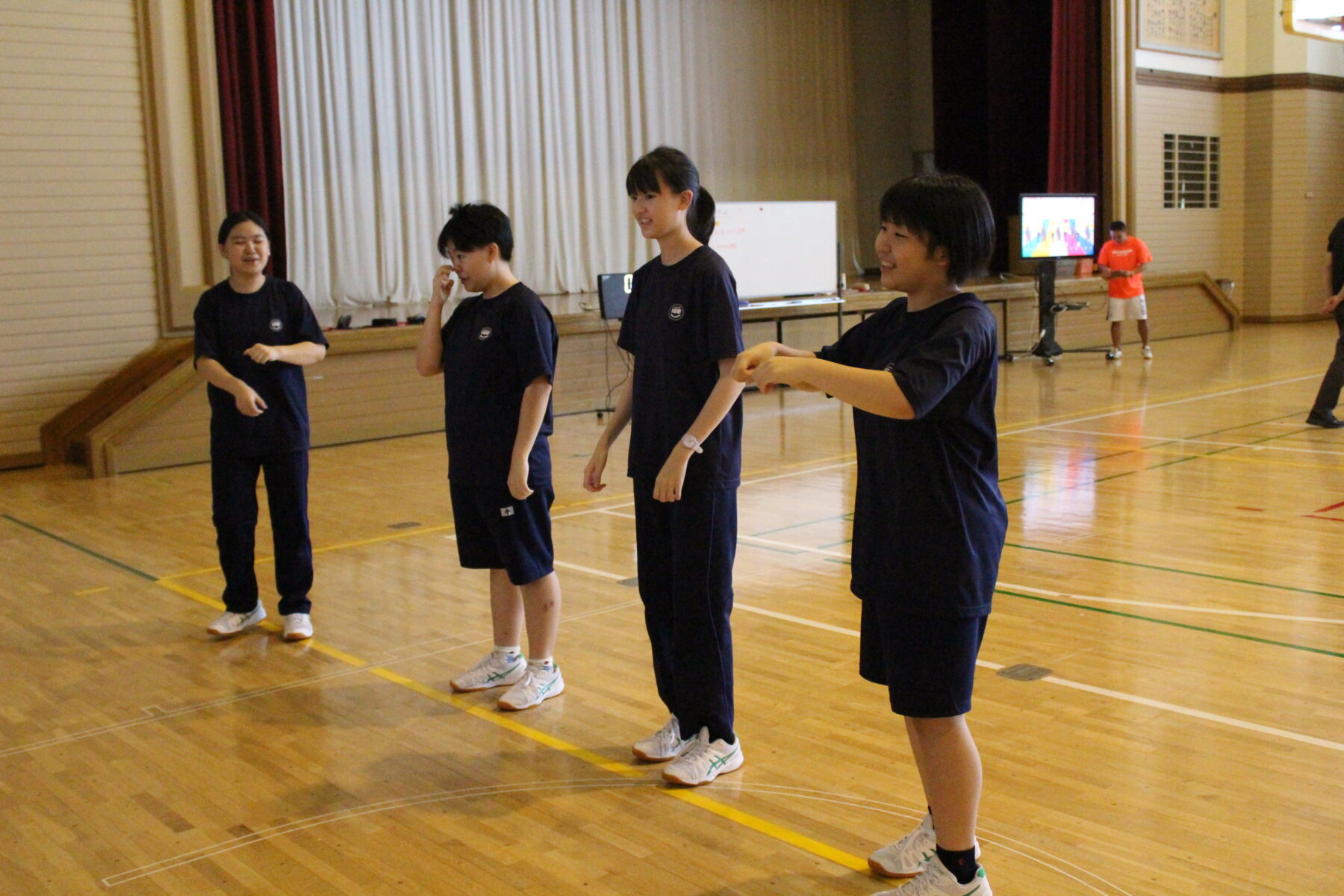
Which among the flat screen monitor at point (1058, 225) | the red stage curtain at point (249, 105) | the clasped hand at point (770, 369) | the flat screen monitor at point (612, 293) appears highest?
the red stage curtain at point (249, 105)

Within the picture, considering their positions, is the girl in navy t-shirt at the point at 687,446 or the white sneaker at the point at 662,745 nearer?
the girl in navy t-shirt at the point at 687,446

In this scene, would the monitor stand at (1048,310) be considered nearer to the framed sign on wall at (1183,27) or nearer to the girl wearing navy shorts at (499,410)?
the framed sign on wall at (1183,27)

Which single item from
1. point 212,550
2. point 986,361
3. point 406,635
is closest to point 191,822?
point 406,635

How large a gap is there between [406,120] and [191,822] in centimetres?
979

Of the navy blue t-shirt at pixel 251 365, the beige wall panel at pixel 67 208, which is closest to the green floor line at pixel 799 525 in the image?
the navy blue t-shirt at pixel 251 365

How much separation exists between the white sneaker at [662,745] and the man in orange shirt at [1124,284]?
10742mm

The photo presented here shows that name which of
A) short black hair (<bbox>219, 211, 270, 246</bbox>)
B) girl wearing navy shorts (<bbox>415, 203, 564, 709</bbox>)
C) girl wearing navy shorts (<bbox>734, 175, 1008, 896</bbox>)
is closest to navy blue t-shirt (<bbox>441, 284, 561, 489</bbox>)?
girl wearing navy shorts (<bbox>415, 203, 564, 709</bbox>)

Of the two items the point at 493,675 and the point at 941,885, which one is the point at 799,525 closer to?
the point at 493,675

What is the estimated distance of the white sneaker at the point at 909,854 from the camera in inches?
97.7

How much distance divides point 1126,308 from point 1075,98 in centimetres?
328

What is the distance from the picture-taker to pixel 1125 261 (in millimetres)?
12859

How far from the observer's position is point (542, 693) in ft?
11.8

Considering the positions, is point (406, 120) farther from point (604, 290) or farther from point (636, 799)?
point (636, 799)

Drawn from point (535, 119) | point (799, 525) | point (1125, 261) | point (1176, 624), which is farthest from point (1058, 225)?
point (1176, 624)
